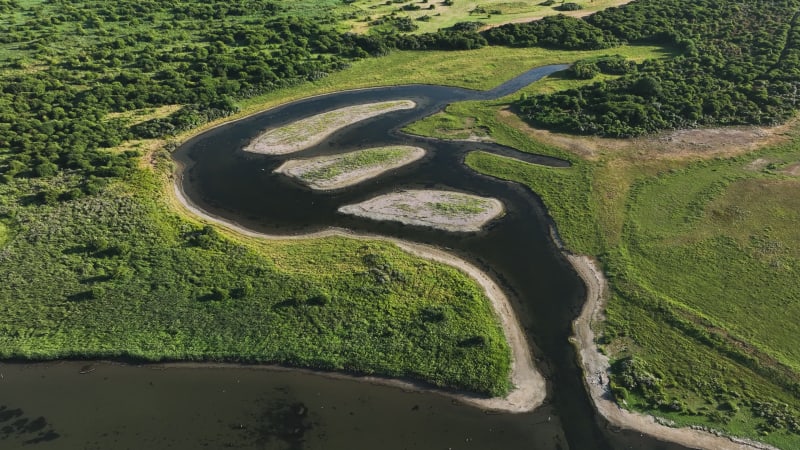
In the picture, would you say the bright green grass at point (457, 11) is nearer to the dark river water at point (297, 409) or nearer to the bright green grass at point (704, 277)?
the bright green grass at point (704, 277)

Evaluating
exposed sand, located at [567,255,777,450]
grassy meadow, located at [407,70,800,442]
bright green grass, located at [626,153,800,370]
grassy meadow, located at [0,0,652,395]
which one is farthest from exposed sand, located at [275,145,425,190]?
bright green grass, located at [626,153,800,370]

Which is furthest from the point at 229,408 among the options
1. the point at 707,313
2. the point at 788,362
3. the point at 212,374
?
the point at 788,362

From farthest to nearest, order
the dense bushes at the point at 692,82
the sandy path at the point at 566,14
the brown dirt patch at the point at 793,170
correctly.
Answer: the sandy path at the point at 566,14 → the dense bushes at the point at 692,82 → the brown dirt patch at the point at 793,170

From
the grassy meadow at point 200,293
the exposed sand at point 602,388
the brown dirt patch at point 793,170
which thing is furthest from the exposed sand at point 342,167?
the brown dirt patch at point 793,170

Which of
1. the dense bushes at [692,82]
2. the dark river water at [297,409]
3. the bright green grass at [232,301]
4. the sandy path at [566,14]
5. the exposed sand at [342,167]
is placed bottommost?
the dark river water at [297,409]

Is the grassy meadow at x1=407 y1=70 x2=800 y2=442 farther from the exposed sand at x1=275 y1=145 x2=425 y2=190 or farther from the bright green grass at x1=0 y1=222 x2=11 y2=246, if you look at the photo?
the bright green grass at x1=0 y1=222 x2=11 y2=246

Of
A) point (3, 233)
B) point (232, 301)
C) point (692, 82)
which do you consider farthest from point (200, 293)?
point (692, 82)
